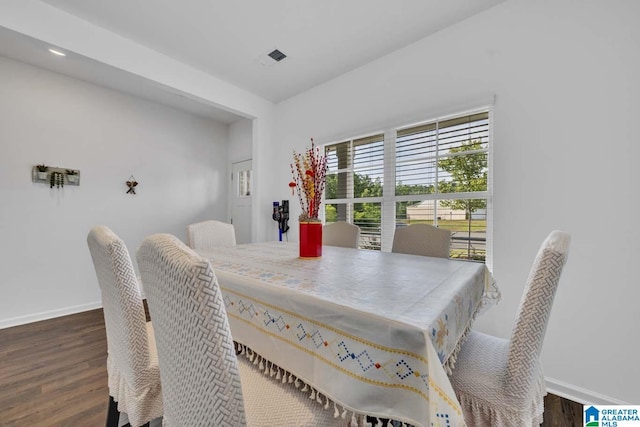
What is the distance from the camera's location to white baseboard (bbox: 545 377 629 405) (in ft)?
5.17

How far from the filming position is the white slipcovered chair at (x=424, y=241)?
177 cm

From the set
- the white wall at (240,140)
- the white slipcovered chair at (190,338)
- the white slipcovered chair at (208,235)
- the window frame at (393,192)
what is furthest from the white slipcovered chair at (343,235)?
the white wall at (240,140)

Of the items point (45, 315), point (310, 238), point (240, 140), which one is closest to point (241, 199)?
point (240, 140)

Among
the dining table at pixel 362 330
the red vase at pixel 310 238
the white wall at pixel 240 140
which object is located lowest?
the dining table at pixel 362 330

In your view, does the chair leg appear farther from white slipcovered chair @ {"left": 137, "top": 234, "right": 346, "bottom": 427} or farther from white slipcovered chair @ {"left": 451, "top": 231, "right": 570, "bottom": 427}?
white slipcovered chair @ {"left": 451, "top": 231, "right": 570, "bottom": 427}

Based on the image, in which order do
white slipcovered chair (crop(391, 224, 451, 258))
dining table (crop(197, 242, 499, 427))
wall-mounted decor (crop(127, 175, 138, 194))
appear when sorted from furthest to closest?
wall-mounted decor (crop(127, 175, 138, 194))
white slipcovered chair (crop(391, 224, 451, 258))
dining table (crop(197, 242, 499, 427))

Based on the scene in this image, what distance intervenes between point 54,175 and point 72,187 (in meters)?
0.20

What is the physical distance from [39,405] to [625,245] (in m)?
3.58

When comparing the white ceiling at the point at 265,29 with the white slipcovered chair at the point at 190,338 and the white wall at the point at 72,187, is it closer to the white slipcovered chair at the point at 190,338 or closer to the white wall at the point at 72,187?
the white wall at the point at 72,187

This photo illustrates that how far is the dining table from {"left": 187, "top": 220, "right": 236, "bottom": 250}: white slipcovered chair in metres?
1.08

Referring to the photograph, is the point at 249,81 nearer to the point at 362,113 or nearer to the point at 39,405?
the point at 362,113

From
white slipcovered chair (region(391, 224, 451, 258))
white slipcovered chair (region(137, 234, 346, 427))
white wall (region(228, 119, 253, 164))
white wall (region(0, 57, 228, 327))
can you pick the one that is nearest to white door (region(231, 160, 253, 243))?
white wall (region(228, 119, 253, 164))

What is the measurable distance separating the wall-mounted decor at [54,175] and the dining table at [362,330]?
3.09m

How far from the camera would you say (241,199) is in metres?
4.47
